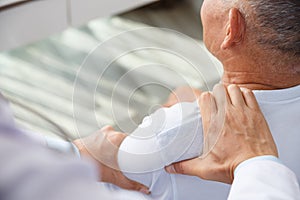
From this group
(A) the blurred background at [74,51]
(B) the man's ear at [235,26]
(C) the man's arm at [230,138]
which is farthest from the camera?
(A) the blurred background at [74,51]

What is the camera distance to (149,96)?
4.94ft

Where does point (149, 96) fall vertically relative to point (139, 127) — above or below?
below

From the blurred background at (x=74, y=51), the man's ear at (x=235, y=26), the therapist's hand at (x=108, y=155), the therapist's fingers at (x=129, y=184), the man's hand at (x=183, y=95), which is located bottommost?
the blurred background at (x=74, y=51)

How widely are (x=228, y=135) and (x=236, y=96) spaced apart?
81 millimetres

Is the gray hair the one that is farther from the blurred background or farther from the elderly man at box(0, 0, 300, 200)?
the blurred background

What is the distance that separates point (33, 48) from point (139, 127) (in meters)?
1.60

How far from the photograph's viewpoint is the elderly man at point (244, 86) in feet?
3.77

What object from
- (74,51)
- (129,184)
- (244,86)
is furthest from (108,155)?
(74,51)

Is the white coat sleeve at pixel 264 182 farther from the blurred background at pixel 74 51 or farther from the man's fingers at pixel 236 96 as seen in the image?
the blurred background at pixel 74 51

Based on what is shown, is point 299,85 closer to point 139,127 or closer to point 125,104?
point 139,127

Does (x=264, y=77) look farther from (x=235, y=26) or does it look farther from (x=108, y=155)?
(x=108, y=155)

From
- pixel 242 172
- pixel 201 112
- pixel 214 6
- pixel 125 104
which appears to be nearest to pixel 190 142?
pixel 201 112

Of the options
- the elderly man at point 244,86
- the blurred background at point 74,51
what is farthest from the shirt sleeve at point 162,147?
the blurred background at point 74,51

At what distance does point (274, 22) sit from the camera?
46.4 inches
